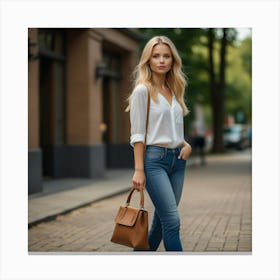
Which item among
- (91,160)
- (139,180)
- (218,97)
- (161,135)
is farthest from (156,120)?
(218,97)

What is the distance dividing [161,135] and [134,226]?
701mm

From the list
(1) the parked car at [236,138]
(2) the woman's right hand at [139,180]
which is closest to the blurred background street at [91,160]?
(2) the woman's right hand at [139,180]

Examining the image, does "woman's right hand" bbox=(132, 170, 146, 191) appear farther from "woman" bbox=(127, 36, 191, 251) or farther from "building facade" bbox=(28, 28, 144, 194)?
"building facade" bbox=(28, 28, 144, 194)

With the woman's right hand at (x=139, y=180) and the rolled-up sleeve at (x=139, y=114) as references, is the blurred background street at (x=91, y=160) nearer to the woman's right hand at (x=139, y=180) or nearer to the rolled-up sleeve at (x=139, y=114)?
the woman's right hand at (x=139, y=180)

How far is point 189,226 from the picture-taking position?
26.5 feet

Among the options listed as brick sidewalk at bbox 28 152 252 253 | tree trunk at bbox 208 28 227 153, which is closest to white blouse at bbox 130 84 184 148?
brick sidewalk at bbox 28 152 252 253

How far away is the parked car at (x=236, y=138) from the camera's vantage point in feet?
133

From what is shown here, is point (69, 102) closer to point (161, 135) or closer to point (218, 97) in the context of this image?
point (161, 135)

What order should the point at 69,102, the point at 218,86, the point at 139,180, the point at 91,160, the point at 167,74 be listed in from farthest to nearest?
1. the point at 218,86
2. the point at 69,102
3. the point at 91,160
4. the point at 167,74
5. the point at 139,180

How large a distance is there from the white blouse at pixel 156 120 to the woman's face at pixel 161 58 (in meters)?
0.20

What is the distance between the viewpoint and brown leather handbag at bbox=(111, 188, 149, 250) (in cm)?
479

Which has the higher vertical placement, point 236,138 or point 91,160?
point 91,160
